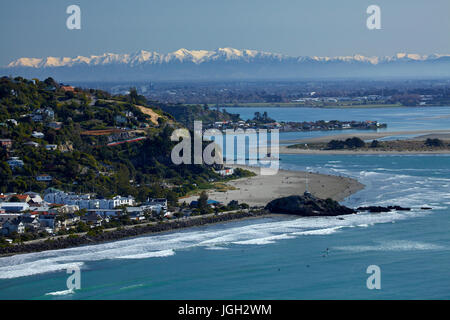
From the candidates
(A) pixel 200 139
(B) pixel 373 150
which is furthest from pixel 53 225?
(B) pixel 373 150

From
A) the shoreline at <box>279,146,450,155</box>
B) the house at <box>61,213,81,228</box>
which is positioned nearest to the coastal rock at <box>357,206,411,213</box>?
the house at <box>61,213,81,228</box>

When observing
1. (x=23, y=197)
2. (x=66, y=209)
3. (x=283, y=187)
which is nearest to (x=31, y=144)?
(x=23, y=197)

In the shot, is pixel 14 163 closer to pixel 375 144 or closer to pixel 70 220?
pixel 70 220

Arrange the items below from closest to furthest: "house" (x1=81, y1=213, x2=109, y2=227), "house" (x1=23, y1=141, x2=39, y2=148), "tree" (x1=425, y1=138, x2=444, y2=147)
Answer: "house" (x1=81, y1=213, x2=109, y2=227) → "house" (x1=23, y1=141, x2=39, y2=148) → "tree" (x1=425, y1=138, x2=444, y2=147)

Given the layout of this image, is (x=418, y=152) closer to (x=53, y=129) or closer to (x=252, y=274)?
(x=53, y=129)

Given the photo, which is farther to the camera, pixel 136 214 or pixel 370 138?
pixel 370 138

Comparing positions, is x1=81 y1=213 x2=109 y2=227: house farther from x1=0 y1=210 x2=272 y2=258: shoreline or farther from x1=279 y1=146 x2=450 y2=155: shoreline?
x1=279 y1=146 x2=450 y2=155: shoreline
